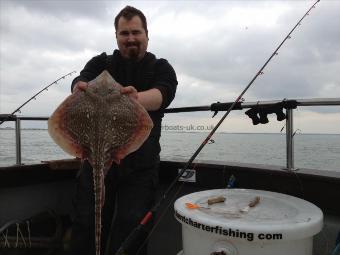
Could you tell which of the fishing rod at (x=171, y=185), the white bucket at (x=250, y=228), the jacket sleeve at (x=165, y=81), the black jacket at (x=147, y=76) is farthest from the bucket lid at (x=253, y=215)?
the jacket sleeve at (x=165, y=81)

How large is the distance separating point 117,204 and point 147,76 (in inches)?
48.3

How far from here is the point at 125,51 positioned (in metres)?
3.20

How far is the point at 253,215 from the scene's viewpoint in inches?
81.3

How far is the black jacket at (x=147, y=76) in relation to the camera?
2994 millimetres

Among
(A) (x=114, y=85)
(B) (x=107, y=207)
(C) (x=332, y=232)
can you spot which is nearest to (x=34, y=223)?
(B) (x=107, y=207)

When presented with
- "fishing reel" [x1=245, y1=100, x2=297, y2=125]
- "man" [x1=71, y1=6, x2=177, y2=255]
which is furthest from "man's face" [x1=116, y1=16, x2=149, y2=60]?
"fishing reel" [x1=245, y1=100, x2=297, y2=125]

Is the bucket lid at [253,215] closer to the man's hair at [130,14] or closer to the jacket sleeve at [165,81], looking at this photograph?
the jacket sleeve at [165,81]

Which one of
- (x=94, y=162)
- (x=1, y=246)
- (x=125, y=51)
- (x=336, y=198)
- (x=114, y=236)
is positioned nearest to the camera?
(x=94, y=162)

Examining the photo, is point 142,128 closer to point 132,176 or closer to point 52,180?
point 132,176

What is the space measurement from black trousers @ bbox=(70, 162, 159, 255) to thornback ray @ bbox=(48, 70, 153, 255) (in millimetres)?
622

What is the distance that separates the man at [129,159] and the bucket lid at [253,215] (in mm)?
608

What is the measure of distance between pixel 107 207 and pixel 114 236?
28cm

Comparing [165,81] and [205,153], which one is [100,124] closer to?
[165,81]

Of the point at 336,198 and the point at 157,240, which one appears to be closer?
the point at 336,198
